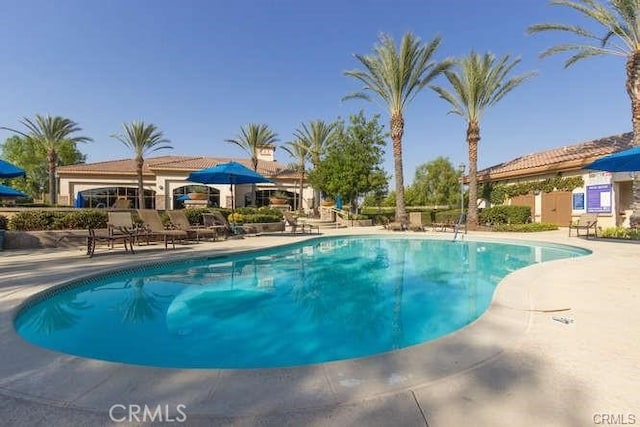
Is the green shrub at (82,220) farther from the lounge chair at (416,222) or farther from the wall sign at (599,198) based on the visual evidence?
the wall sign at (599,198)

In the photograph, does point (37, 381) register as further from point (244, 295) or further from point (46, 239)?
point (46, 239)

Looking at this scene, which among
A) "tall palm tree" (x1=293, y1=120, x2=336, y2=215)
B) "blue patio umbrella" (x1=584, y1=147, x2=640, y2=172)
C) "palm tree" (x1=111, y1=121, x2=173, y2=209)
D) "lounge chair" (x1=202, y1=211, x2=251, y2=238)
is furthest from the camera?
"tall palm tree" (x1=293, y1=120, x2=336, y2=215)

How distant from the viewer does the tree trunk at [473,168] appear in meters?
20.5

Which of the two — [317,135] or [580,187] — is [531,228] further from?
[317,135]

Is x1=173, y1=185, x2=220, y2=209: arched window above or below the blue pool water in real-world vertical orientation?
above

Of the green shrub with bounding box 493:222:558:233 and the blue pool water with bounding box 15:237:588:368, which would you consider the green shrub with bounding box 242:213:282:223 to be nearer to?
the blue pool water with bounding box 15:237:588:368

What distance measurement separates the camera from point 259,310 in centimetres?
594

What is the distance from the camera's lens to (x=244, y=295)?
6867 millimetres

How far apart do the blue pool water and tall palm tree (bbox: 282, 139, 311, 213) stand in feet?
82.6

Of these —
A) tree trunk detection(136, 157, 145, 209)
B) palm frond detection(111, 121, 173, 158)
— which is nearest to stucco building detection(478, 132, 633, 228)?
tree trunk detection(136, 157, 145, 209)

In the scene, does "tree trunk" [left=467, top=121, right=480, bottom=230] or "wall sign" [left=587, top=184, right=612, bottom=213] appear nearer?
"wall sign" [left=587, top=184, right=612, bottom=213]

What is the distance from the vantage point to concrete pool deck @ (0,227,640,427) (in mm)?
2262
